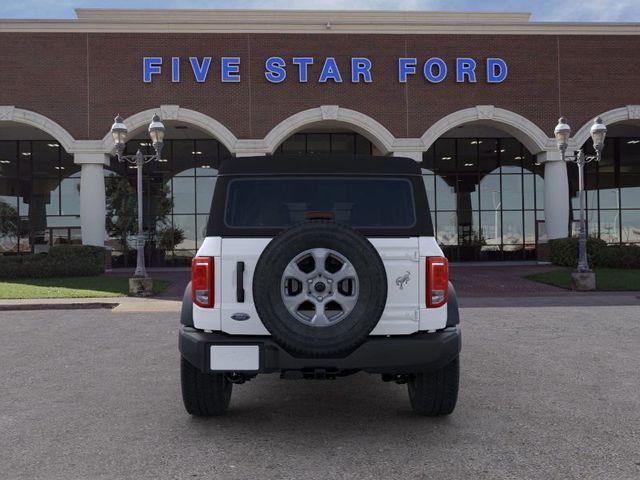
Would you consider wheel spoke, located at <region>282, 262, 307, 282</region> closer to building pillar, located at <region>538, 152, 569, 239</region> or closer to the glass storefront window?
building pillar, located at <region>538, 152, 569, 239</region>

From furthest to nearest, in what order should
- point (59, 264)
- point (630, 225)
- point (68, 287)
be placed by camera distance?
point (630, 225)
point (59, 264)
point (68, 287)

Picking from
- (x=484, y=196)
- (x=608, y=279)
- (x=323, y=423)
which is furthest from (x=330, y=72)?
(x=323, y=423)

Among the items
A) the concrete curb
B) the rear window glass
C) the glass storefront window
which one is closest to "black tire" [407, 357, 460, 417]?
the rear window glass

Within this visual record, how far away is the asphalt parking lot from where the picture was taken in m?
3.68

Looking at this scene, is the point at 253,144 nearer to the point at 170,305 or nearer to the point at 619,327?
the point at 170,305

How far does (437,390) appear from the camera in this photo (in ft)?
14.6

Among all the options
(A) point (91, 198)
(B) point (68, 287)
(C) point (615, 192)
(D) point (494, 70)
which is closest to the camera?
(B) point (68, 287)

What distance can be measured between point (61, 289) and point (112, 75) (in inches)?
423

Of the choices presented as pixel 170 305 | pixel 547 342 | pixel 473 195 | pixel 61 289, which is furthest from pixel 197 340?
pixel 473 195

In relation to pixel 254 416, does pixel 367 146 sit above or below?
above

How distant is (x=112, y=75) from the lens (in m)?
22.8

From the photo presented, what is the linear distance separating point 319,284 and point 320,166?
3.61 feet

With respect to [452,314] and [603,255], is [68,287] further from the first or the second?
[603,255]

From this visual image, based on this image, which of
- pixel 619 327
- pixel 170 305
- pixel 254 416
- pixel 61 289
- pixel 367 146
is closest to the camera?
pixel 254 416
